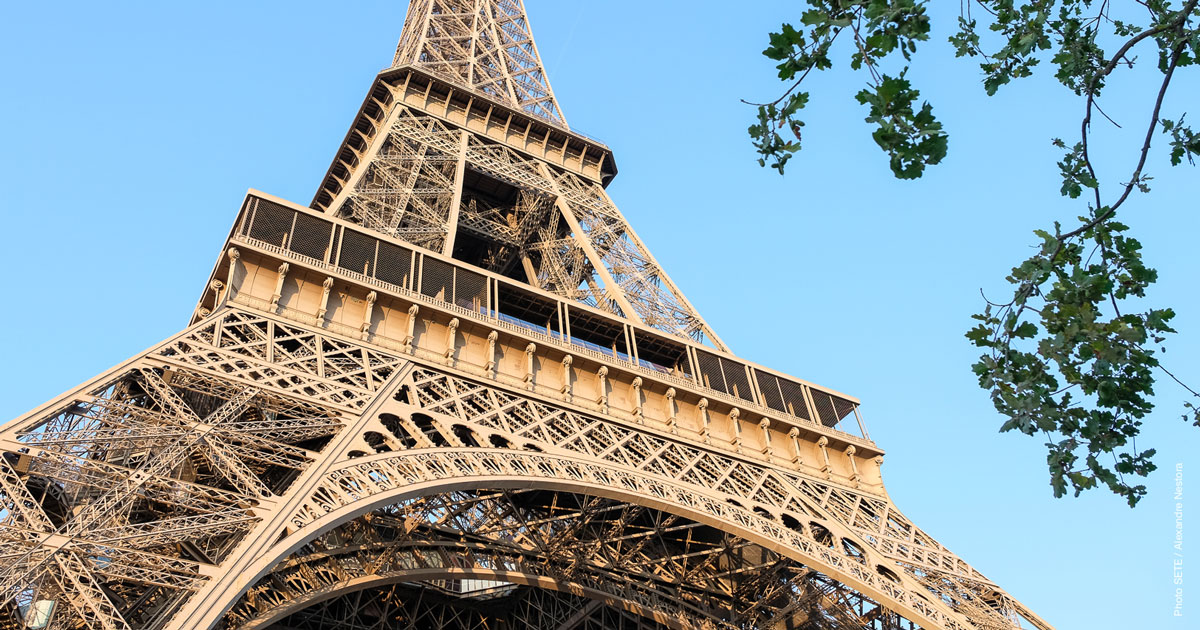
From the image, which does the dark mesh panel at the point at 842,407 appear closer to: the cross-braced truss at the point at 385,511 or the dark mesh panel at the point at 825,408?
the dark mesh panel at the point at 825,408

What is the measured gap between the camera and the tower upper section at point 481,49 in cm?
3838

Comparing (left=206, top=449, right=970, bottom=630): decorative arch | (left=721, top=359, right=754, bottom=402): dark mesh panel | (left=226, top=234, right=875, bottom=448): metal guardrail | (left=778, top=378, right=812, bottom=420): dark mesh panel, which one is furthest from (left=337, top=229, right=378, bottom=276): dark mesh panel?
(left=778, top=378, right=812, bottom=420): dark mesh panel

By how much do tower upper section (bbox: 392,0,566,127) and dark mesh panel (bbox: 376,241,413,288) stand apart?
1327 cm

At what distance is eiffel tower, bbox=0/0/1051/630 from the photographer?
14016 mm

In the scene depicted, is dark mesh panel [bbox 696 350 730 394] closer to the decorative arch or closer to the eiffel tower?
the eiffel tower

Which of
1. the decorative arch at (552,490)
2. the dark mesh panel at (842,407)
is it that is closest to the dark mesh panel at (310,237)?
the decorative arch at (552,490)

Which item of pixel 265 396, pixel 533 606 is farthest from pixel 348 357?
pixel 533 606

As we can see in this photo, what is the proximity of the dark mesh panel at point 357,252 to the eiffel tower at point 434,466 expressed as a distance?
5cm

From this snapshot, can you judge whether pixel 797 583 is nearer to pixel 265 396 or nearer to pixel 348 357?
pixel 348 357

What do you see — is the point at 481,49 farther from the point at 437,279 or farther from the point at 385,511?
the point at 385,511

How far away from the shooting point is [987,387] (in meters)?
7.68

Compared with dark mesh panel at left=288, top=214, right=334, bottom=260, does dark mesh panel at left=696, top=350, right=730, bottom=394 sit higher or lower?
higher

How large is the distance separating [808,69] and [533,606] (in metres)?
19.5

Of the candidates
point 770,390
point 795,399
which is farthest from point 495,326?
point 795,399
